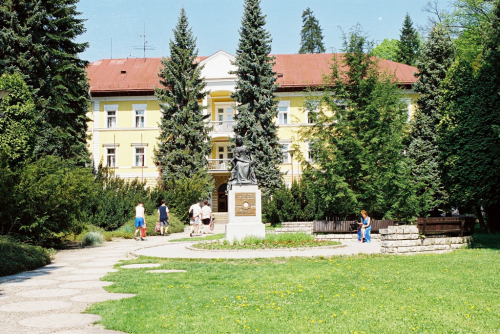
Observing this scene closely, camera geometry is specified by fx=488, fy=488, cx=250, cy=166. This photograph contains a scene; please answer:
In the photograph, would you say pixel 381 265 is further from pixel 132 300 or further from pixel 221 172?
pixel 221 172

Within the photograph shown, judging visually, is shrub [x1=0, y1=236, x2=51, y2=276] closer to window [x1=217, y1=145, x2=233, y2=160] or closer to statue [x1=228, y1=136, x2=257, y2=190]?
A: statue [x1=228, y1=136, x2=257, y2=190]

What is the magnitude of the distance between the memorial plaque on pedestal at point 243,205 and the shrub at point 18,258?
7187mm

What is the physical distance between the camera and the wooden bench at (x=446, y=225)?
14.0 meters

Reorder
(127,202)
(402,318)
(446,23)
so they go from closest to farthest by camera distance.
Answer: (402,318) < (127,202) < (446,23)

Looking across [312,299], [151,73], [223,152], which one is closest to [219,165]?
[223,152]

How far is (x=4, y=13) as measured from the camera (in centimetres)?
2191

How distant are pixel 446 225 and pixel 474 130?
570 centimetres

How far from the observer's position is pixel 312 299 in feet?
22.9

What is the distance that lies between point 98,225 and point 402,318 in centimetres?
2082

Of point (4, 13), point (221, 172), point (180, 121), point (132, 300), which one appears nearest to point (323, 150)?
point (132, 300)

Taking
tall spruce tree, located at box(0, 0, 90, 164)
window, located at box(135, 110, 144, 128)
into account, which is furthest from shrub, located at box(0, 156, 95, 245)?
window, located at box(135, 110, 144, 128)

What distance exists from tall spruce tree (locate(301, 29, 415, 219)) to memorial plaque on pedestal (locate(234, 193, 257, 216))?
393 centimetres

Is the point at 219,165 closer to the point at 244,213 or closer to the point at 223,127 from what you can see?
the point at 223,127

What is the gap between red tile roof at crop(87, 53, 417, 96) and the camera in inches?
1816
